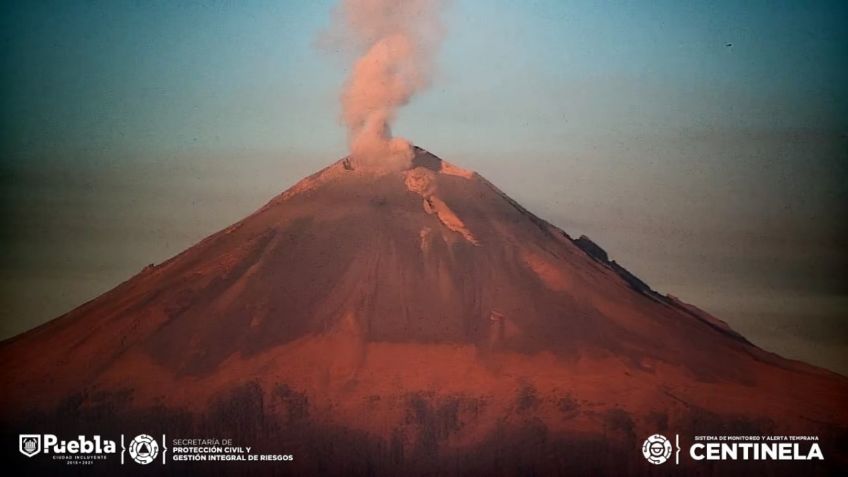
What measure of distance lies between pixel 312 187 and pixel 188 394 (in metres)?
4.06

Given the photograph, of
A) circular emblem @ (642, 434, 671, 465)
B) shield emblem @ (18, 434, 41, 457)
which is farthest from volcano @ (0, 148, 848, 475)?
shield emblem @ (18, 434, 41, 457)

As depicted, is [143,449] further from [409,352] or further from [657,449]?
[657,449]

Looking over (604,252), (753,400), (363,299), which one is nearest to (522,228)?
(604,252)

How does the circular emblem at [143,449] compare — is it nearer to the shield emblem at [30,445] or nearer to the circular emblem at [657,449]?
the shield emblem at [30,445]

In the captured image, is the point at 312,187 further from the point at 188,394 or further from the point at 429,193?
the point at 188,394

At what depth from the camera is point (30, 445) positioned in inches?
845

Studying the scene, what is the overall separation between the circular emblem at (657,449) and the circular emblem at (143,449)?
6.24m

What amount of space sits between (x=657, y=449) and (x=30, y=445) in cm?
797

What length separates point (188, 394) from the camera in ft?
73.4

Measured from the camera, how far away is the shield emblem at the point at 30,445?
21.4 m

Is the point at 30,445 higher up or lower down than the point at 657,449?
higher up

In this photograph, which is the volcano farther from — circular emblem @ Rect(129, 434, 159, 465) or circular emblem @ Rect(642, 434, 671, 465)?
circular emblem @ Rect(129, 434, 159, 465)

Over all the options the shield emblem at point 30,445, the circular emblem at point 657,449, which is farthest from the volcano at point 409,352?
the shield emblem at point 30,445

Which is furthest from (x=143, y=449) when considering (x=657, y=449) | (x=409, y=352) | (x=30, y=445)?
(x=657, y=449)
